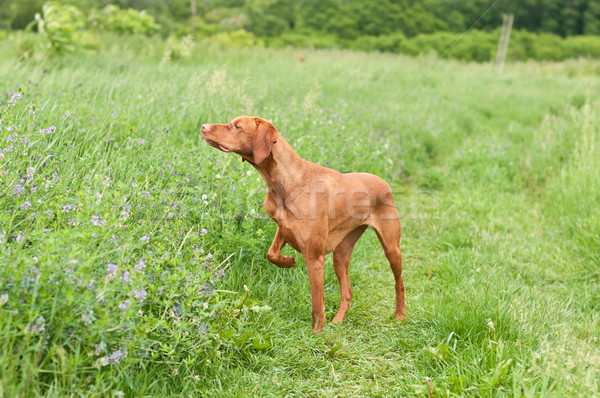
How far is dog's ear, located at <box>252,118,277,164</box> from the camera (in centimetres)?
277

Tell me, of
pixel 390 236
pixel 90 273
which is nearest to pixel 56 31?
pixel 90 273

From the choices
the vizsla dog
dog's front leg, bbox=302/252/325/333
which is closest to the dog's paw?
the vizsla dog

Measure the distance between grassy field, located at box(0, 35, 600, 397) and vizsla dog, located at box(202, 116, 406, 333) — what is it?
0.43 m

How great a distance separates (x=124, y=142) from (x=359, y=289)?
7.90 feet

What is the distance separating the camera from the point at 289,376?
278cm

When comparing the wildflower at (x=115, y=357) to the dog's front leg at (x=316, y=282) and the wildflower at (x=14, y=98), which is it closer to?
the dog's front leg at (x=316, y=282)

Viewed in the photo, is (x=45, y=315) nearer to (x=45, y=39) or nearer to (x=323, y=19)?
(x=45, y=39)

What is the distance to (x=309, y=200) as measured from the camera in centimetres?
291

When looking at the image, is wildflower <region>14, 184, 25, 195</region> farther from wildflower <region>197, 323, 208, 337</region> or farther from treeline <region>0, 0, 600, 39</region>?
treeline <region>0, 0, 600, 39</region>

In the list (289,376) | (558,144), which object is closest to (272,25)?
(558,144)

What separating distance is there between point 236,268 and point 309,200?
3.04 ft

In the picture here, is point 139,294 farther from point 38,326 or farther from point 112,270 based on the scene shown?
point 38,326

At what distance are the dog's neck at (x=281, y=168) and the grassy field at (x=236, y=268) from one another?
1.89 feet

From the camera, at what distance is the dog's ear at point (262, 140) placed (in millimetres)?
2771
